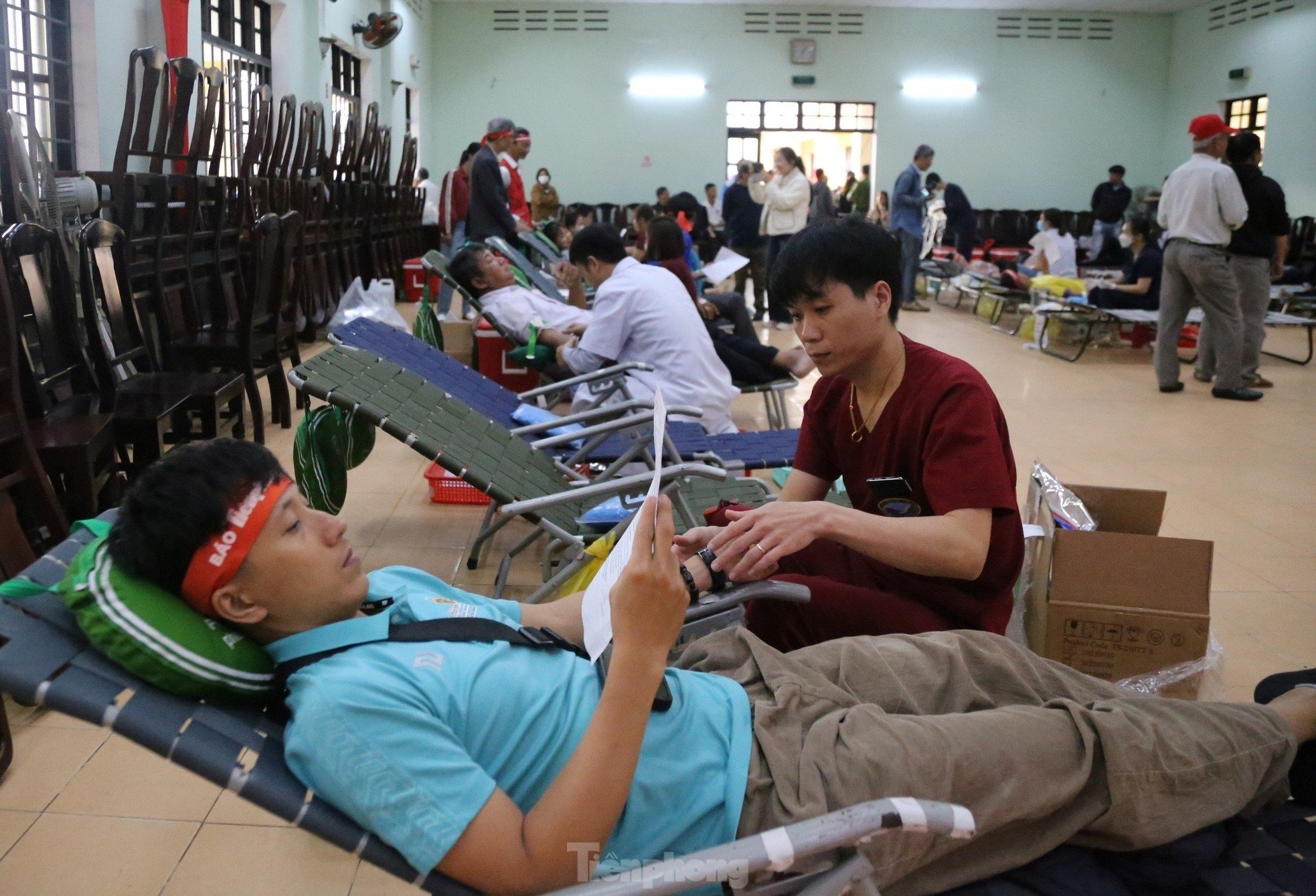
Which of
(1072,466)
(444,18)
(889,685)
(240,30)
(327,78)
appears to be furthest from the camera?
(444,18)

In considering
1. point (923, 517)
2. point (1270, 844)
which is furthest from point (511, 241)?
point (1270, 844)

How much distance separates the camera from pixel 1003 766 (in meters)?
1.34

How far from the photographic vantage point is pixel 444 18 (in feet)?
56.9

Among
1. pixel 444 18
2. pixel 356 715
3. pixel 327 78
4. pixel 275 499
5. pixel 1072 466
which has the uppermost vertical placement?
pixel 444 18

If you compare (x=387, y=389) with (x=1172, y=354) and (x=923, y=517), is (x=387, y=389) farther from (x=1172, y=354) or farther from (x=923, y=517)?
(x=1172, y=354)

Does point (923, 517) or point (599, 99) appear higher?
point (599, 99)

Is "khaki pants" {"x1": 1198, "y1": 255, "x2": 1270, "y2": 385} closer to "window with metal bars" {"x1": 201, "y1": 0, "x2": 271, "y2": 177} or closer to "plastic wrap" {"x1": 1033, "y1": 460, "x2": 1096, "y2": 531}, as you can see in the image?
"plastic wrap" {"x1": 1033, "y1": 460, "x2": 1096, "y2": 531}

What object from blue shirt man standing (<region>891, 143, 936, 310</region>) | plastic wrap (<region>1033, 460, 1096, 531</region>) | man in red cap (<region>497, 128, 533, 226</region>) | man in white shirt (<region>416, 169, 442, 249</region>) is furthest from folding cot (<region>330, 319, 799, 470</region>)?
man in white shirt (<region>416, 169, 442, 249</region>)

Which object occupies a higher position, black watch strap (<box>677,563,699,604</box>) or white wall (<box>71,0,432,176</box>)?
white wall (<box>71,0,432,176</box>)

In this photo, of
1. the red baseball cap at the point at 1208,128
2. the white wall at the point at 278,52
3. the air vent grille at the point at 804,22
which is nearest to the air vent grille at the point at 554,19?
the white wall at the point at 278,52

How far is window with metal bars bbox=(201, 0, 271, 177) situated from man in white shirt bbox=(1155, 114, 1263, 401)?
223 inches

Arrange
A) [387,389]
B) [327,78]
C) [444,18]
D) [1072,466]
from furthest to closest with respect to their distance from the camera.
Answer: [444,18] → [327,78] → [1072,466] → [387,389]

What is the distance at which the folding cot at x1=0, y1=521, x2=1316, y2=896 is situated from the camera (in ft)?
3.59

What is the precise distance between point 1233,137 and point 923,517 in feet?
19.2
